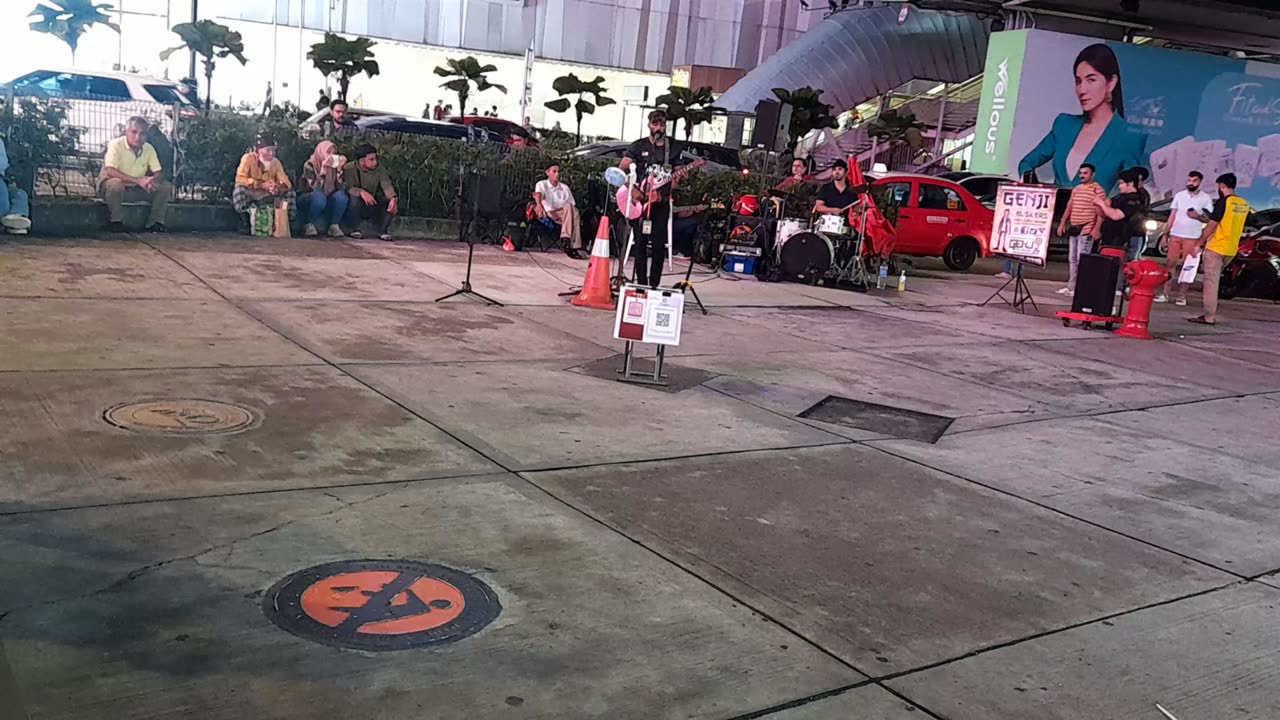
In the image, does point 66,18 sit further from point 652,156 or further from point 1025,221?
point 1025,221

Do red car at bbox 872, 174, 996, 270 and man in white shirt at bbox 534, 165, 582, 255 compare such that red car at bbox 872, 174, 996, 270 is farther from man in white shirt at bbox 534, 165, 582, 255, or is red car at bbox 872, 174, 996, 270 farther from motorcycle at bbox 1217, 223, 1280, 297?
man in white shirt at bbox 534, 165, 582, 255

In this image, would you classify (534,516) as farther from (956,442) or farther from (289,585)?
(956,442)

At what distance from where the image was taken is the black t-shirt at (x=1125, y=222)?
13.3 metres

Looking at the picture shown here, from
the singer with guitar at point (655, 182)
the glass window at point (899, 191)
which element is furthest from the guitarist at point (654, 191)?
the glass window at point (899, 191)

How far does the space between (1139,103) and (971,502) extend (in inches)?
790

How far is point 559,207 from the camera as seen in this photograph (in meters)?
15.3

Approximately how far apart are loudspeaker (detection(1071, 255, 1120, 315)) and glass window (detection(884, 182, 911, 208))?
5700 millimetres

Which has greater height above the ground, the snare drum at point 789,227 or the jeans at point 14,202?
the snare drum at point 789,227

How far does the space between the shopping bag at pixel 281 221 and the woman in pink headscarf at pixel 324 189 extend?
37 cm

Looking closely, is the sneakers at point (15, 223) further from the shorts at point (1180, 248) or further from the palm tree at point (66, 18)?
the shorts at point (1180, 248)

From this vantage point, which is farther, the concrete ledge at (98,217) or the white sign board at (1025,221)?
the white sign board at (1025,221)

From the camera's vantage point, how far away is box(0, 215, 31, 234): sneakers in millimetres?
11586

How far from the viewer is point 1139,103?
22.8m

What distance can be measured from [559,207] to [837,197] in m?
3.91
